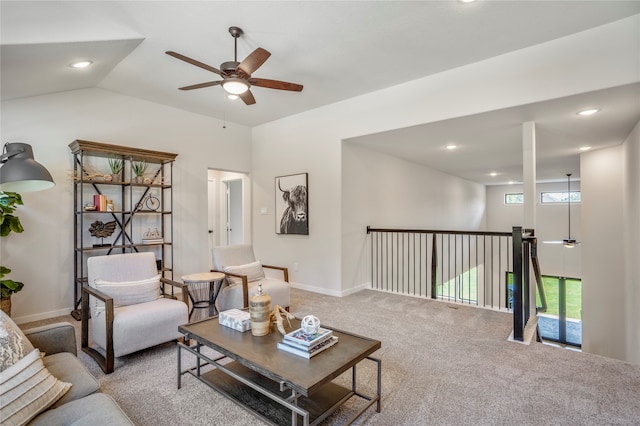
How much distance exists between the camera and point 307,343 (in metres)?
1.91

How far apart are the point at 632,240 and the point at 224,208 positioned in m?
6.99

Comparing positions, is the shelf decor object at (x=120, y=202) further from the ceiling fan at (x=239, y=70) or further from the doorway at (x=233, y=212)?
the ceiling fan at (x=239, y=70)

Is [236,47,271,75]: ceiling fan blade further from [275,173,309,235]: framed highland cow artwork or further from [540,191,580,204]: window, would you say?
[540,191,580,204]: window

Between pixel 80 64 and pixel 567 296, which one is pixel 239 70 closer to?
pixel 80 64

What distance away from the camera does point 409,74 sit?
3.98 meters

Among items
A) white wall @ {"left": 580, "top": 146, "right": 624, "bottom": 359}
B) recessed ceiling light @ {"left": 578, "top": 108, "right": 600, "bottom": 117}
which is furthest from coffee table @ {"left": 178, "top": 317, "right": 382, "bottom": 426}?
white wall @ {"left": 580, "top": 146, "right": 624, "bottom": 359}

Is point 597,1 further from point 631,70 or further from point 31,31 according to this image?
point 31,31

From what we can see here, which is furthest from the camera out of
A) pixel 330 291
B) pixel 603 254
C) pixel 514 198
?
pixel 514 198

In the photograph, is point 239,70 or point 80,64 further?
point 80,64

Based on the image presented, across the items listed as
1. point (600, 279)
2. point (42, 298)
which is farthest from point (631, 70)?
point (42, 298)

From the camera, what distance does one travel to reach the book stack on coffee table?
1900 millimetres

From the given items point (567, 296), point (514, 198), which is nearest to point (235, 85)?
point (514, 198)

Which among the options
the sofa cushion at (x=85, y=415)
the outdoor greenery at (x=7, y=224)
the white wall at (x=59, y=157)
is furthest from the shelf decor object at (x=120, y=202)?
the sofa cushion at (x=85, y=415)

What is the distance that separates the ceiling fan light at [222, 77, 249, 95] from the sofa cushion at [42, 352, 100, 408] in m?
2.41
